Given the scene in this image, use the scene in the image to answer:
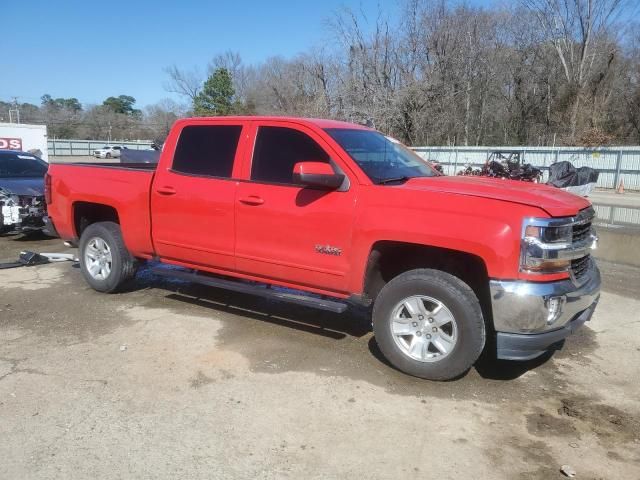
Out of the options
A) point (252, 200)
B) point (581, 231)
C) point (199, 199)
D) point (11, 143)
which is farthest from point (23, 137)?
point (581, 231)

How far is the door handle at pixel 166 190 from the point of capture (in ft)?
17.7

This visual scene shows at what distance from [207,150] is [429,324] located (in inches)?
107

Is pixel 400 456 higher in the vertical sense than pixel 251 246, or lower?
lower

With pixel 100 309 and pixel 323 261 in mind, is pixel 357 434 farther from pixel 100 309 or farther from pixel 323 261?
pixel 100 309

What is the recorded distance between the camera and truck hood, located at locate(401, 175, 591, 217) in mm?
3754

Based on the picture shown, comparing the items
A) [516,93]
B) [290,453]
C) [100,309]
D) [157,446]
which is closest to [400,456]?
[290,453]

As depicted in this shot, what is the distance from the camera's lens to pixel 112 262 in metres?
6.11

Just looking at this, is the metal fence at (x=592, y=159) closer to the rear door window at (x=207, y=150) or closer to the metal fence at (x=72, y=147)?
the rear door window at (x=207, y=150)

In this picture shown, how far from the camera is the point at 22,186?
9562 millimetres

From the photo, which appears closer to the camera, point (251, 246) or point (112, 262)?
point (251, 246)

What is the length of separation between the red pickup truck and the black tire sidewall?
0.08m

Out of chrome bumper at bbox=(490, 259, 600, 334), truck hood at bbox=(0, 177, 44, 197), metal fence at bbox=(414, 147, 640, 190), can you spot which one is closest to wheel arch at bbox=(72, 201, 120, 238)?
truck hood at bbox=(0, 177, 44, 197)

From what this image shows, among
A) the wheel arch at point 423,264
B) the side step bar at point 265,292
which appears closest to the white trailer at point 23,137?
the side step bar at point 265,292

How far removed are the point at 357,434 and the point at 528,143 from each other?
46.2m
